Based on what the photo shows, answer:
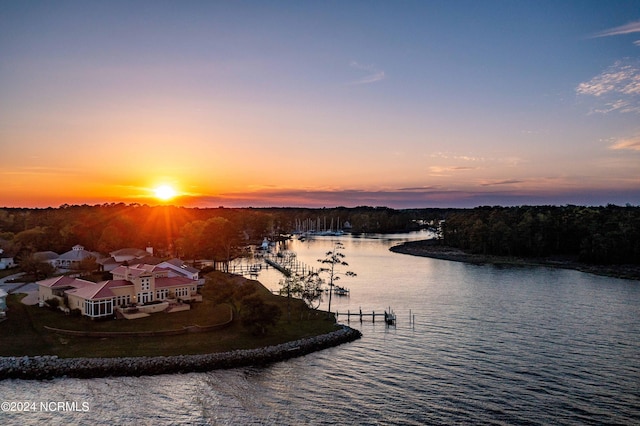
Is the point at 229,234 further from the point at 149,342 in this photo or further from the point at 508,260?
the point at 508,260

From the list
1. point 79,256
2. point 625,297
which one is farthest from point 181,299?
point 625,297

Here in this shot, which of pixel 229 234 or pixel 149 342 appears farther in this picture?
pixel 229 234

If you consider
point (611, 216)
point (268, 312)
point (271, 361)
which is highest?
point (611, 216)

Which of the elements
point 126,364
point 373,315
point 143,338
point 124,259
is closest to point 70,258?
point 124,259

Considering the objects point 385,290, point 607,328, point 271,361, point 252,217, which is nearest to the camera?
point 271,361

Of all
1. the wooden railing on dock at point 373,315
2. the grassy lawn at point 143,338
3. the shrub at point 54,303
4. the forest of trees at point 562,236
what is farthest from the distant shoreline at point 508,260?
the shrub at point 54,303

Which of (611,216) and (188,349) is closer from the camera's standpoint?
(188,349)

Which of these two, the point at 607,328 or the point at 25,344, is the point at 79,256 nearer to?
the point at 25,344
